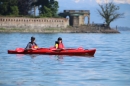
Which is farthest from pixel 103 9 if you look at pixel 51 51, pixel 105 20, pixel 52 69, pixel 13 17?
pixel 52 69

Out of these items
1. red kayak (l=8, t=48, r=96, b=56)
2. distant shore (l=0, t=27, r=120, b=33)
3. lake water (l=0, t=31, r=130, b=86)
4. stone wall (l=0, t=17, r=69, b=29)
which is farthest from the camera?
distant shore (l=0, t=27, r=120, b=33)

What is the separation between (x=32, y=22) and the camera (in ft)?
357

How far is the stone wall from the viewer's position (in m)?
105

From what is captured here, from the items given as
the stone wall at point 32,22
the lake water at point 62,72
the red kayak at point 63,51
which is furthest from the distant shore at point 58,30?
the lake water at point 62,72

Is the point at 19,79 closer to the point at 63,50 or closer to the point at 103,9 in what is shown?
the point at 63,50

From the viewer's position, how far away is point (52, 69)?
2617 centimetres

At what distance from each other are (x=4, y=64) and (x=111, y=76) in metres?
7.92

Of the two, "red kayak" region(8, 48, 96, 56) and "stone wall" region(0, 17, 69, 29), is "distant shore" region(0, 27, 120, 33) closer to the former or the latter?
"stone wall" region(0, 17, 69, 29)

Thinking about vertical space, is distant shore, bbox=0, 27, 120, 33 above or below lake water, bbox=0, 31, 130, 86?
below

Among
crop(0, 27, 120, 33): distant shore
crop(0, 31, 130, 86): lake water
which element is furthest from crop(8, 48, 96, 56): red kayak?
crop(0, 27, 120, 33): distant shore

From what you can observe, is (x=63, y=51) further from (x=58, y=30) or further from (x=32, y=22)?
(x=58, y=30)

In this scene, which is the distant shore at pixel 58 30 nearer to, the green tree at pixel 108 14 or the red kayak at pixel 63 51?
the green tree at pixel 108 14

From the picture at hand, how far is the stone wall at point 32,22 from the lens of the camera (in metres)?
105

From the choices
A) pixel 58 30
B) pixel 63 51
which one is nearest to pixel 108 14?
pixel 58 30
